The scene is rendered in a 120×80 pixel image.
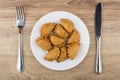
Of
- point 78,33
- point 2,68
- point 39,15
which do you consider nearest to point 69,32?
point 78,33

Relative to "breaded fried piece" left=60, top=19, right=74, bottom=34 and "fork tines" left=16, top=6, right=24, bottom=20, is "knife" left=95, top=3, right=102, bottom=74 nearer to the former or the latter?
"breaded fried piece" left=60, top=19, right=74, bottom=34

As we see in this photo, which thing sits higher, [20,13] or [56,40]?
[20,13]

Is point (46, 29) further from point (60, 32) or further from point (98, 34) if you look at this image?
point (98, 34)

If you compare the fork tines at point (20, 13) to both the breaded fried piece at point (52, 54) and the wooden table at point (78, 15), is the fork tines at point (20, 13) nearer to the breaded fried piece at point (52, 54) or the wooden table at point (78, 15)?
the wooden table at point (78, 15)

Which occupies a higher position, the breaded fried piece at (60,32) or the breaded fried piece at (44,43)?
the breaded fried piece at (60,32)

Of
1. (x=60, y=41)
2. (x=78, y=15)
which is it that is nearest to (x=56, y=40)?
(x=60, y=41)

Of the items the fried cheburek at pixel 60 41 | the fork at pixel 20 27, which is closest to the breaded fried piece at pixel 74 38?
the fried cheburek at pixel 60 41
